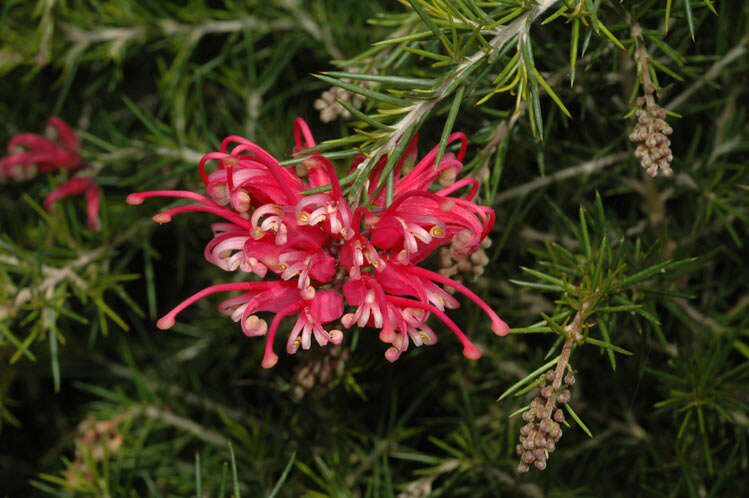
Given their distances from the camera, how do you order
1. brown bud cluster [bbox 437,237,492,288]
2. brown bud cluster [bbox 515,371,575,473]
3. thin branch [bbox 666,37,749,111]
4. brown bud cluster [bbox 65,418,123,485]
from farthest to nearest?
1. brown bud cluster [bbox 65,418,123,485]
2. thin branch [bbox 666,37,749,111]
3. brown bud cluster [bbox 437,237,492,288]
4. brown bud cluster [bbox 515,371,575,473]

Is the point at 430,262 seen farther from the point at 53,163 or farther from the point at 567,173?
the point at 53,163

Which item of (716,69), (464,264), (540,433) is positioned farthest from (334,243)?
(716,69)

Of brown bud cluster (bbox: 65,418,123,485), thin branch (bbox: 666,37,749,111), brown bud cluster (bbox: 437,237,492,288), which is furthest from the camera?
brown bud cluster (bbox: 65,418,123,485)

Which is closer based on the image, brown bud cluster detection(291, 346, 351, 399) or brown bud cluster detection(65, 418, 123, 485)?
brown bud cluster detection(291, 346, 351, 399)

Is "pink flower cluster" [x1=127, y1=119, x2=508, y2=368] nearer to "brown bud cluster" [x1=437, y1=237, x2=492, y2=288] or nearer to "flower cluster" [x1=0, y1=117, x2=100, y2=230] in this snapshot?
"brown bud cluster" [x1=437, y1=237, x2=492, y2=288]

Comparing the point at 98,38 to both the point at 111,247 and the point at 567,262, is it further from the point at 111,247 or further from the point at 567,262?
the point at 567,262

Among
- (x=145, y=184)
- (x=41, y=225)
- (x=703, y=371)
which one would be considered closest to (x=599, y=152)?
(x=703, y=371)

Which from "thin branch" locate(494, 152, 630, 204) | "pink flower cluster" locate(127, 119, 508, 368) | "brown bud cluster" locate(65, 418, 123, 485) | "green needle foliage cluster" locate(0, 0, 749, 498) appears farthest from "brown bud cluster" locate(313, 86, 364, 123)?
"brown bud cluster" locate(65, 418, 123, 485)
